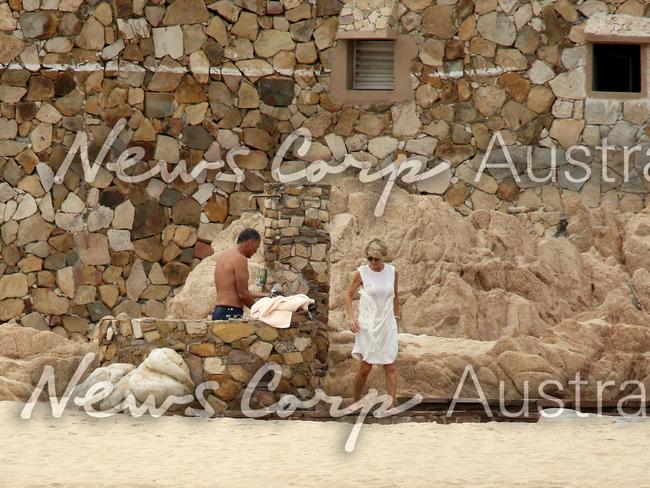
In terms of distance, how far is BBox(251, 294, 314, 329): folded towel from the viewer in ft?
49.7

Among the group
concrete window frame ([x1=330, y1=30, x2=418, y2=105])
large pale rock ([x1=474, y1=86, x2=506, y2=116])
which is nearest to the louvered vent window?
concrete window frame ([x1=330, y1=30, x2=418, y2=105])

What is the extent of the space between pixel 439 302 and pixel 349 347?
6.83 feet

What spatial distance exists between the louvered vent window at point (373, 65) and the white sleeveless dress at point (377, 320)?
588 cm

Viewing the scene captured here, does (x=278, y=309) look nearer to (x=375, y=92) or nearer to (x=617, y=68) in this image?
(x=375, y=92)

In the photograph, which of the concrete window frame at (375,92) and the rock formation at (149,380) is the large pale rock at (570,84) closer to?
the concrete window frame at (375,92)

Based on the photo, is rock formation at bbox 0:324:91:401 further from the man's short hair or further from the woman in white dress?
the woman in white dress

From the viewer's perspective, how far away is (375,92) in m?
20.4

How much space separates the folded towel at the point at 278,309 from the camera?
1515 cm

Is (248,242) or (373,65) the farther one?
(373,65)

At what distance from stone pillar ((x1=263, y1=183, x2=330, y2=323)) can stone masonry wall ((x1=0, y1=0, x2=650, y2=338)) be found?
3.60 metres

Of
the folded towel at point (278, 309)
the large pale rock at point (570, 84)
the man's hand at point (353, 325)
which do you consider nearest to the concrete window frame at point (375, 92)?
the large pale rock at point (570, 84)

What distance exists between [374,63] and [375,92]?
1.27 ft

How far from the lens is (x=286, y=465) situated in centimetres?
1257

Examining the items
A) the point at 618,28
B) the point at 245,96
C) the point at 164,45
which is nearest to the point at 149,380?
the point at 245,96
